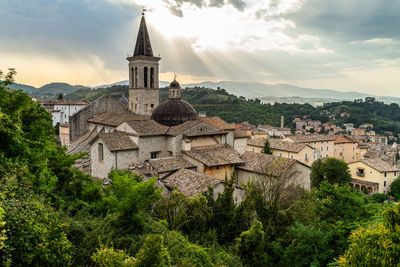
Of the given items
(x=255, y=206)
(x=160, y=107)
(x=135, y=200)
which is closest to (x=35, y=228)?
(x=135, y=200)

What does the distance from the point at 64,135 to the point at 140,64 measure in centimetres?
1703

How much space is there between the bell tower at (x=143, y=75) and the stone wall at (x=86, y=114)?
3.47 metres

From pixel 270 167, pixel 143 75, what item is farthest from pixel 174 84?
pixel 270 167

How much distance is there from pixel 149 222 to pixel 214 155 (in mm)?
16097

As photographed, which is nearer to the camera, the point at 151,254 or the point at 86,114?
the point at 151,254

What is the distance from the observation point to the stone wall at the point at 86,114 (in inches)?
1545

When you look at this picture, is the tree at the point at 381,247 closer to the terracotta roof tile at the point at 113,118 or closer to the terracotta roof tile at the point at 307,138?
the terracotta roof tile at the point at 113,118

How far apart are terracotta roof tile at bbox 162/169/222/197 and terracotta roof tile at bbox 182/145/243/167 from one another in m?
3.21

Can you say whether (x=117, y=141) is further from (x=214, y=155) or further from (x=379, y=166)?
(x=379, y=166)

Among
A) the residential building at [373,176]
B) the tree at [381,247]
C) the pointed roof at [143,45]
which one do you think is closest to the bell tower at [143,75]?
the pointed roof at [143,45]

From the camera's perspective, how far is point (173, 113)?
3216 centimetres

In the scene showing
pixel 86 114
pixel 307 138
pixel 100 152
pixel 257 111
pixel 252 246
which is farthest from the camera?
pixel 257 111

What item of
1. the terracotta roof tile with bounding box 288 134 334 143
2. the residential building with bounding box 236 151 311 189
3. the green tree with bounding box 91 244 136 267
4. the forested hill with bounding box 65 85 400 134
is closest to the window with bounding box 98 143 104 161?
the residential building with bounding box 236 151 311 189

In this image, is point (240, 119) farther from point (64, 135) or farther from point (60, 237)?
point (60, 237)
